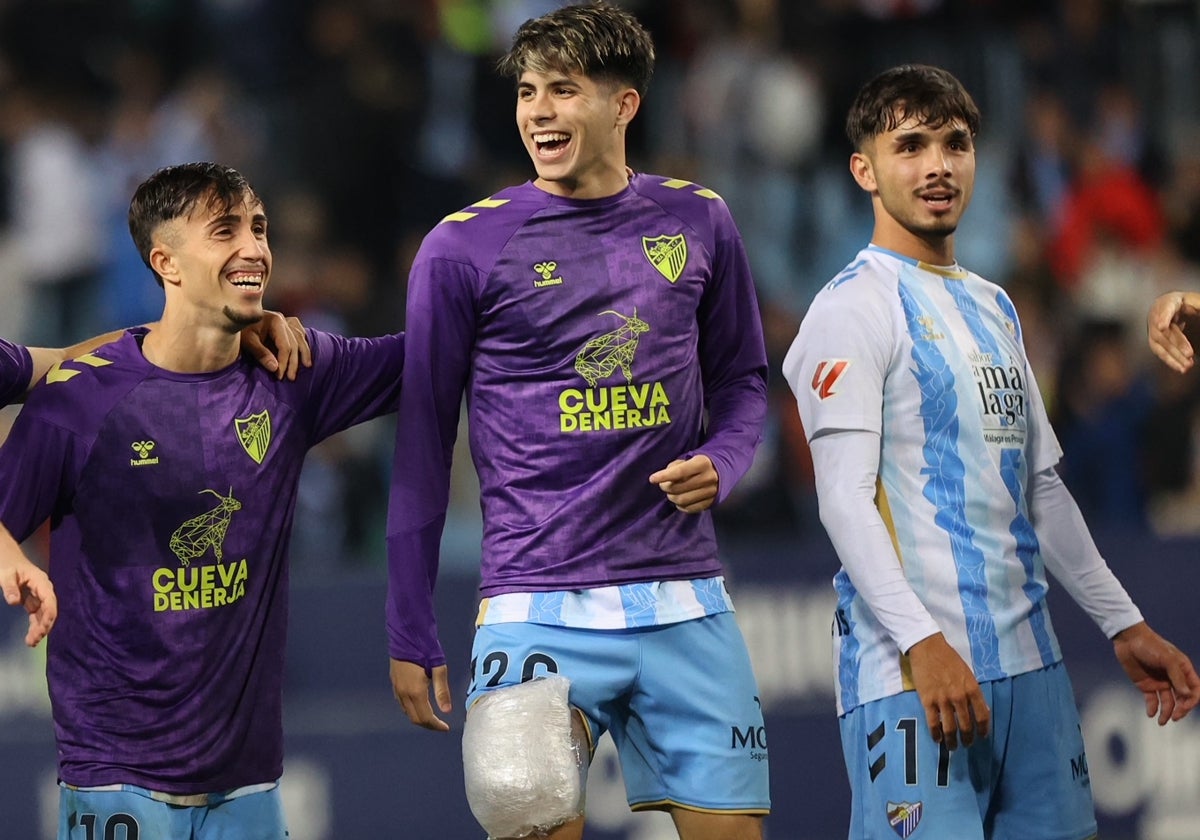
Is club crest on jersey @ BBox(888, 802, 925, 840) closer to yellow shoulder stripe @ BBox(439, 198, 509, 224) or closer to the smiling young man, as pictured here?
yellow shoulder stripe @ BBox(439, 198, 509, 224)

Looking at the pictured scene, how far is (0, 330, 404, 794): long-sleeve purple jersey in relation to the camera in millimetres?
4473

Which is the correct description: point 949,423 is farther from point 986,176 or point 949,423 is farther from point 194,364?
point 986,176

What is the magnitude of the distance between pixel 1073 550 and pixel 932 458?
0.51 m

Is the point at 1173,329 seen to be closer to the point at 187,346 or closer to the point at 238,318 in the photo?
the point at 238,318

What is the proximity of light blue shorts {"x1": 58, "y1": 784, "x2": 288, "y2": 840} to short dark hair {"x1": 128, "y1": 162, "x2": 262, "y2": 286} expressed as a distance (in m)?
1.27

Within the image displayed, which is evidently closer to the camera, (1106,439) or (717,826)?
(717,826)

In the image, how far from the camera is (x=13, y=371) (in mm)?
4641

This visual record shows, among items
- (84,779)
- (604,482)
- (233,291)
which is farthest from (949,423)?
(84,779)

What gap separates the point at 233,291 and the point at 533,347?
2.52ft

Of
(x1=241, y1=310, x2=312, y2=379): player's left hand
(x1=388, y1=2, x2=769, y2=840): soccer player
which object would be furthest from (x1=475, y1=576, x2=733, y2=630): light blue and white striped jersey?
(x1=241, y1=310, x2=312, y2=379): player's left hand

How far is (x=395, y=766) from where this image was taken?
8.06m

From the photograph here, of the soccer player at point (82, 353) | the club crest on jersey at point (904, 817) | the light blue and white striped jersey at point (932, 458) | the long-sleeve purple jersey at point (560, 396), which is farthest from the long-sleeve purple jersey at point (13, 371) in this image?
the club crest on jersey at point (904, 817)

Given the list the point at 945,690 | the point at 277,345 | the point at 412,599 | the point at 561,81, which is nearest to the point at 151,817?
the point at 412,599

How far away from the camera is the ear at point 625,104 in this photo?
465 centimetres
